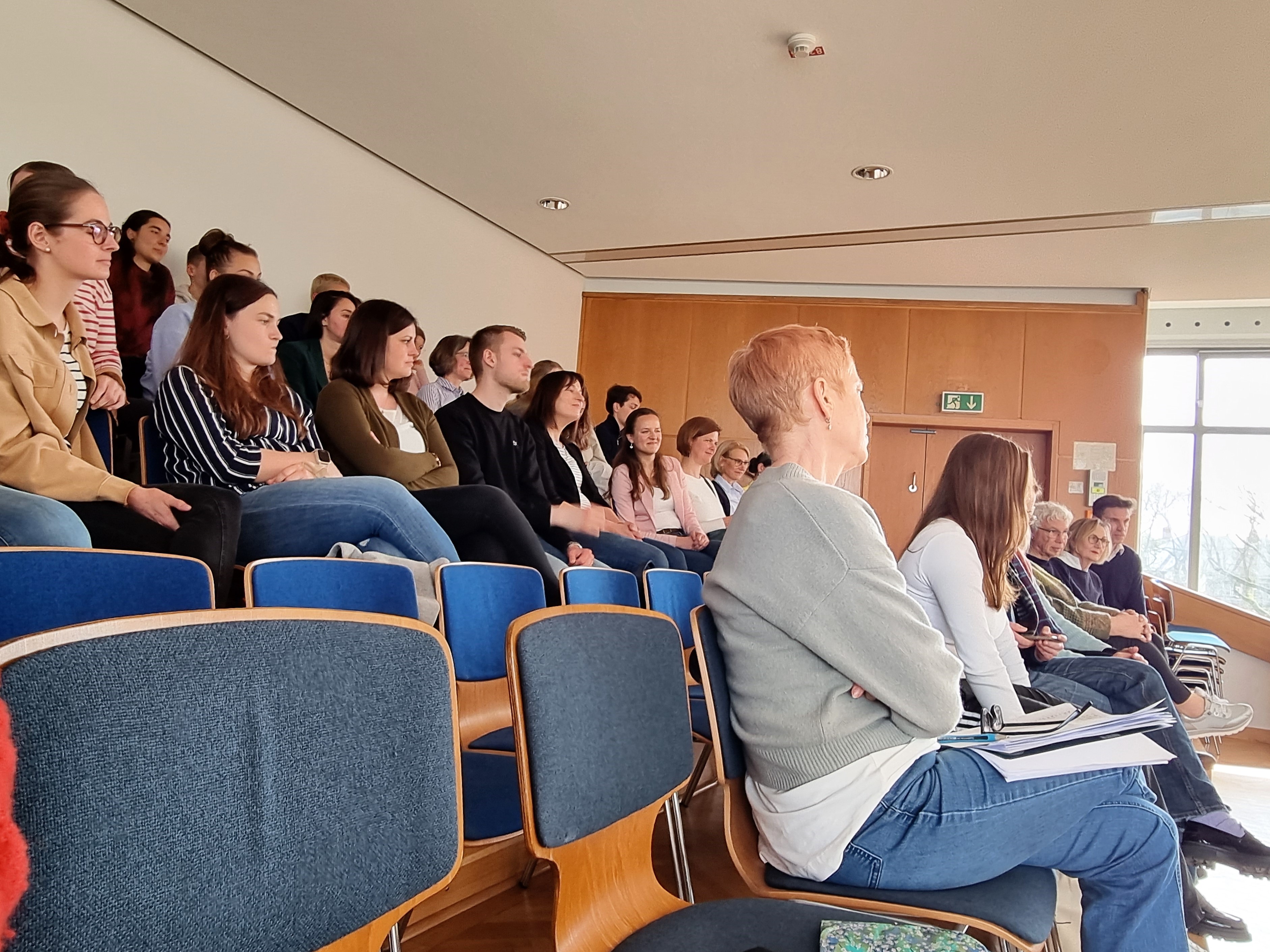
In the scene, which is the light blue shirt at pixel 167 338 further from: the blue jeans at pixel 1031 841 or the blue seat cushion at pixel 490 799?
the blue jeans at pixel 1031 841

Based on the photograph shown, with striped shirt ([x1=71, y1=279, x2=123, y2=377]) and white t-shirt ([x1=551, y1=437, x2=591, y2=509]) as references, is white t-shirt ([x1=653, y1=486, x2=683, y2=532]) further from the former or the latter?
striped shirt ([x1=71, y1=279, x2=123, y2=377])

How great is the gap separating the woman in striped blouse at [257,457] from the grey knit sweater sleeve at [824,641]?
136 cm

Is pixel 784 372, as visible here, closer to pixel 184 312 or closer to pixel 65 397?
pixel 65 397

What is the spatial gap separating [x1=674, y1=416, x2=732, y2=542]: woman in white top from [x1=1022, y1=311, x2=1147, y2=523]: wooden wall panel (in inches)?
140

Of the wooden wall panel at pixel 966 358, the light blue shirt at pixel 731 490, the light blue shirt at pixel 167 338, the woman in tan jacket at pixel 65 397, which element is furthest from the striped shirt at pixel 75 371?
the wooden wall panel at pixel 966 358

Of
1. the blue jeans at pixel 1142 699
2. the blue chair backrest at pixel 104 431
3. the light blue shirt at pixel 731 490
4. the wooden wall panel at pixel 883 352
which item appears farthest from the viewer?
the wooden wall panel at pixel 883 352

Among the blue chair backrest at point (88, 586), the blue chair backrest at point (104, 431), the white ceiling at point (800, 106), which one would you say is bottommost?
the blue chair backrest at point (88, 586)

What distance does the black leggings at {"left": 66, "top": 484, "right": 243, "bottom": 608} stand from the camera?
199 centimetres

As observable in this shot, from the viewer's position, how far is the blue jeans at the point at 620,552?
385cm

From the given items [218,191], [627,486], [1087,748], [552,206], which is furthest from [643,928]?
[552,206]

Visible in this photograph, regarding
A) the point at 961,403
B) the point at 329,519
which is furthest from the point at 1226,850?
the point at 961,403

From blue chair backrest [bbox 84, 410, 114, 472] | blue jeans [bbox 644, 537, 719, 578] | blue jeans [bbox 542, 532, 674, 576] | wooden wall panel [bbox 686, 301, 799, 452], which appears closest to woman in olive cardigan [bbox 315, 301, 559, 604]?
blue chair backrest [bbox 84, 410, 114, 472]

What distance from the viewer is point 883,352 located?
775 cm

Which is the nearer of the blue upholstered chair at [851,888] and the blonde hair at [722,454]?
the blue upholstered chair at [851,888]
